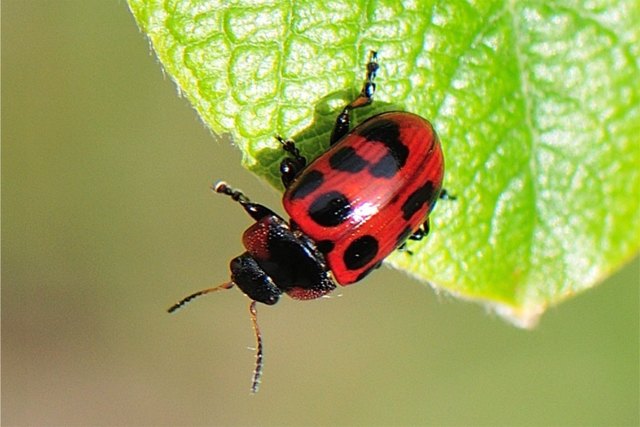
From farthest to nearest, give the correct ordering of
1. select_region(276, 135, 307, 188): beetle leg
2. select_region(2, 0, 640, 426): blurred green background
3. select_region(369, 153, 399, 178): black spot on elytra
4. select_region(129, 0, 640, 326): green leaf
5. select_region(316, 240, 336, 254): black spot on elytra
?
select_region(2, 0, 640, 426): blurred green background
select_region(316, 240, 336, 254): black spot on elytra
select_region(369, 153, 399, 178): black spot on elytra
select_region(276, 135, 307, 188): beetle leg
select_region(129, 0, 640, 326): green leaf

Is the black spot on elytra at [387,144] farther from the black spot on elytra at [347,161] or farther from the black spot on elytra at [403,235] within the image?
the black spot on elytra at [403,235]

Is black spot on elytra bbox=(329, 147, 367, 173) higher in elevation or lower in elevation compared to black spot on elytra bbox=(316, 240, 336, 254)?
higher

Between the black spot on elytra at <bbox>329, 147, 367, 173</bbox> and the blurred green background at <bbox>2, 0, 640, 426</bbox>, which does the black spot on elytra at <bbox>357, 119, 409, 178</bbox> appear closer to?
the black spot on elytra at <bbox>329, 147, 367, 173</bbox>

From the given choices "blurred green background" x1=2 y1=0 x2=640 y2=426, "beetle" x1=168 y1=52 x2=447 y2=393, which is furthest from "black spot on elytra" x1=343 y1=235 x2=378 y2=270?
"blurred green background" x1=2 y1=0 x2=640 y2=426

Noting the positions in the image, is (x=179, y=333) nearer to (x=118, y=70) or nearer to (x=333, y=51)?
(x=118, y=70)

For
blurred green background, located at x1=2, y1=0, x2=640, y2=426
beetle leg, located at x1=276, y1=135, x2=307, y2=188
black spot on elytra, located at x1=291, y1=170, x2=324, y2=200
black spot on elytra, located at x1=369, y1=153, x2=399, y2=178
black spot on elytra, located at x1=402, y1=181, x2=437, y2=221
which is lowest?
blurred green background, located at x1=2, y1=0, x2=640, y2=426

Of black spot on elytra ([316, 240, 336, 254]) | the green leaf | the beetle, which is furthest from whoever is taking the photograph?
black spot on elytra ([316, 240, 336, 254])
